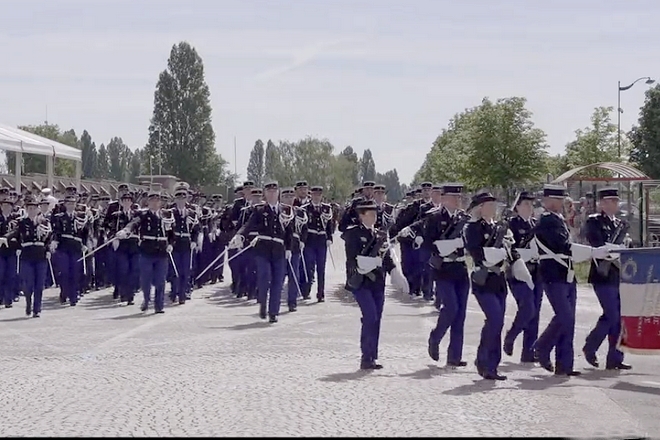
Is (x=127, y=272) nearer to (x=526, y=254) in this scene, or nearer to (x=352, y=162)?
(x=526, y=254)

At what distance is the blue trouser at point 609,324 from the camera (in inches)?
462

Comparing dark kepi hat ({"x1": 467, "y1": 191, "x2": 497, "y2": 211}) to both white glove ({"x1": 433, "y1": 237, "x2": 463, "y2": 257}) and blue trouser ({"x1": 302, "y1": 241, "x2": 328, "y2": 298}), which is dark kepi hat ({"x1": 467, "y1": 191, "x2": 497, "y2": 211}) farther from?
blue trouser ({"x1": 302, "y1": 241, "x2": 328, "y2": 298})

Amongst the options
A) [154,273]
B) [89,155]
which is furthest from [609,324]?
[89,155]

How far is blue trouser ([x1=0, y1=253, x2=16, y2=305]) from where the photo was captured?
18609 mm

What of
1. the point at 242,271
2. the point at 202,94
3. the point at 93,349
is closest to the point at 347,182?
the point at 202,94

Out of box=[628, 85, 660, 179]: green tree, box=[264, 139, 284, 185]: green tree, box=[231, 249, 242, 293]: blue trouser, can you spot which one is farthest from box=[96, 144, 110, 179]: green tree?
box=[231, 249, 242, 293]: blue trouser

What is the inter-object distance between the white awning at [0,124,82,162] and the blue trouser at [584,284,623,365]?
67.5 ft

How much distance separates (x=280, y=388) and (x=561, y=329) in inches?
129

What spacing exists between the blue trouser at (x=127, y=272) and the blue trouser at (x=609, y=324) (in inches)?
399

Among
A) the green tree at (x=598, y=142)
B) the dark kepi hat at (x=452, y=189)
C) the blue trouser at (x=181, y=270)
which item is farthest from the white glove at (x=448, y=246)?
the green tree at (x=598, y=142)

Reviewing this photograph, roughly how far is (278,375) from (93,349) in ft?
10.8

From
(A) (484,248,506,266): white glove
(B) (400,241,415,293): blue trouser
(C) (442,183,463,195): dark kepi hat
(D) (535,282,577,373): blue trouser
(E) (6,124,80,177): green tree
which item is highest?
(E) (6,124,80,177): green tree

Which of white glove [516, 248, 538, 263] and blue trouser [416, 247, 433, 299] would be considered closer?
white glove [516, 248, 538, 263]

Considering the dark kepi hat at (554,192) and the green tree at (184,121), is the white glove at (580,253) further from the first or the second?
the green tree at (184,121)
